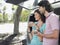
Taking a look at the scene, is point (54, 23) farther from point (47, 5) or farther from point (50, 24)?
point (47, 5)

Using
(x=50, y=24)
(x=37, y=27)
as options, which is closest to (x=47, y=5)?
(x=50, y=24)

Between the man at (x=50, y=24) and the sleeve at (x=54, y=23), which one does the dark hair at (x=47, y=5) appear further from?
the sleeve at (x=54, y=23)

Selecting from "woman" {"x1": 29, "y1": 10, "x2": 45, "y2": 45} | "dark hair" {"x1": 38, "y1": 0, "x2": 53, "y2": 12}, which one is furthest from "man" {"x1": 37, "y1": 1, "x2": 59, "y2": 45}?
"woman" {"x1": 29, "y1": 10, "x2": 45, "y2": 45}

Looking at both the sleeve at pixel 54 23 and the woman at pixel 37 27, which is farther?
the woman at pixel 37 27

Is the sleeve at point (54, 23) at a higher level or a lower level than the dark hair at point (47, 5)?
lower

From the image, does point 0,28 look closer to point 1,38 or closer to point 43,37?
point 1,38

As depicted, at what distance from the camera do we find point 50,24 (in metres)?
2.98

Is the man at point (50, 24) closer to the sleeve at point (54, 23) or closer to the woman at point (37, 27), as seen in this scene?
the sleeve at point (54, 23)

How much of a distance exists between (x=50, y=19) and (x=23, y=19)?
175 cm

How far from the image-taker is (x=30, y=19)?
3357 mm

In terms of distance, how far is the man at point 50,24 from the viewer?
2.95 m

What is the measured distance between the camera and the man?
9.68 feet

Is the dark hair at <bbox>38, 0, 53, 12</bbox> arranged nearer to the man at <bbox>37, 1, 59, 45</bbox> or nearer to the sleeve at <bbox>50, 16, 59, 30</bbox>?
the man at <bbox>37, 1, 59, 45</bbox>

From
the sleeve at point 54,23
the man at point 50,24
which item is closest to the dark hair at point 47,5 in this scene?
the man at point 50,24
